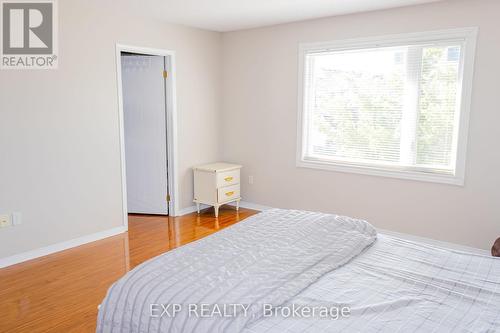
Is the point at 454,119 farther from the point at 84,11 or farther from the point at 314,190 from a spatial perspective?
the point at 84,11

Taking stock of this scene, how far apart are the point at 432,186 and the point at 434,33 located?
148 cm

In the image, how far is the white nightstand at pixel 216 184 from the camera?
4.86 meters

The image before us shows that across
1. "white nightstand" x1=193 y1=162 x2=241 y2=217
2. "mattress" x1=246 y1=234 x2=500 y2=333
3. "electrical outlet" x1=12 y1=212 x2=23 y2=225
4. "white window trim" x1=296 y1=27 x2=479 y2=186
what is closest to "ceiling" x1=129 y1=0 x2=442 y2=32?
"white window trim" x1=296 y1=27 x2=479 y2=186

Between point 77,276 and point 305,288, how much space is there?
229cm

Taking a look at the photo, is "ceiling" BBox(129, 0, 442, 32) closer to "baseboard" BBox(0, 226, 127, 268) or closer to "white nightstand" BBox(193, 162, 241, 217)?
"white nightstand" BBox(193, 162, 241, 217)

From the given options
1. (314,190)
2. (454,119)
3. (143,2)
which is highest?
(143,2)

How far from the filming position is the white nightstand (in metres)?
4.86

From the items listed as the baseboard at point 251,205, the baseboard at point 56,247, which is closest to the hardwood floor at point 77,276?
the baseboard at point 56,247

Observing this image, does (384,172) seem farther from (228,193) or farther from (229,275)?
(229,275)

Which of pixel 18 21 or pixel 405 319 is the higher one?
pixel 18 21

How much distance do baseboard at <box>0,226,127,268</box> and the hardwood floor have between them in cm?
7

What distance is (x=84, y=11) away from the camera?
148 inches

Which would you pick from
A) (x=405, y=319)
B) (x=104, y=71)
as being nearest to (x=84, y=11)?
(x=104, y=71)

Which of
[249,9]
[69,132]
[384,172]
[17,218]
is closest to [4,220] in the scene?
[17,218]
